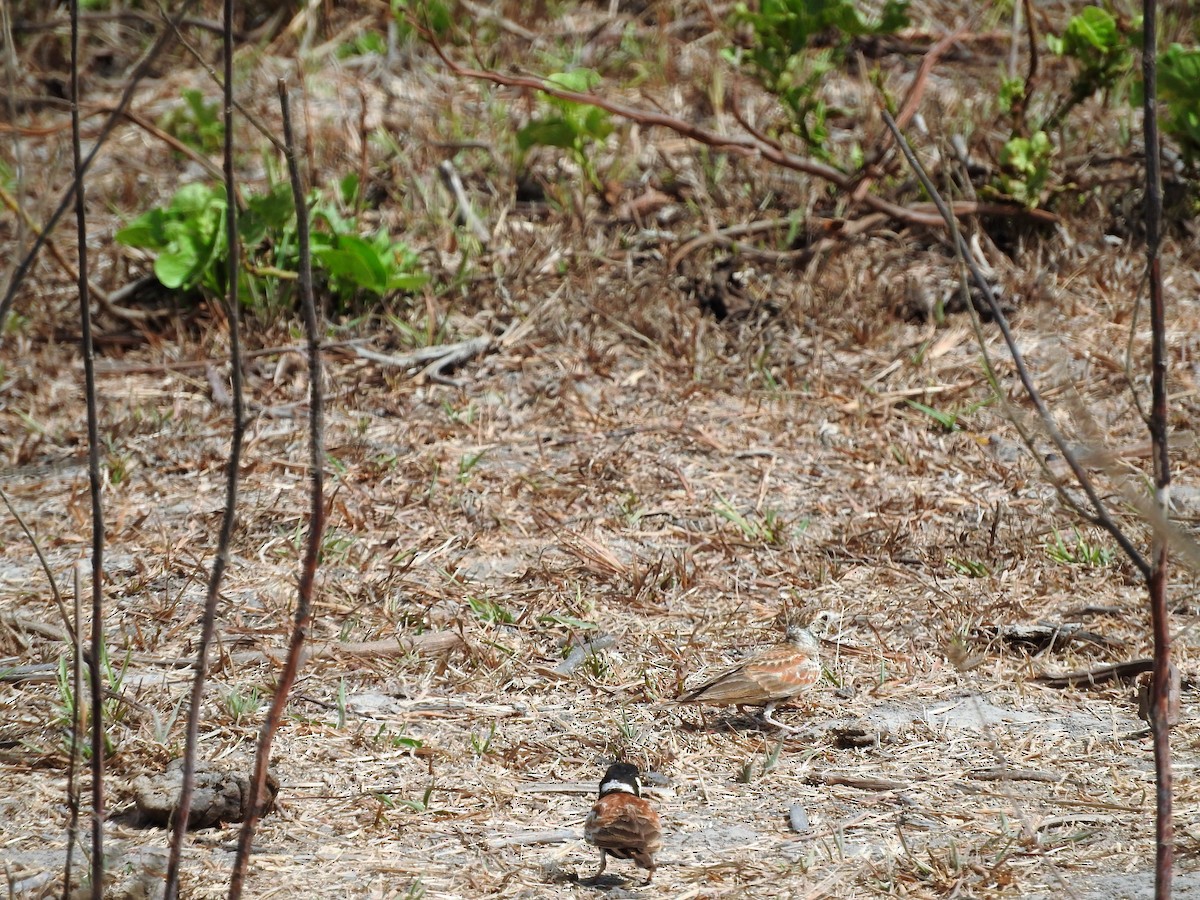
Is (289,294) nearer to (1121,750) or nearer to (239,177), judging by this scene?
(239,177)

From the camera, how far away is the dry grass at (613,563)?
2.40 m

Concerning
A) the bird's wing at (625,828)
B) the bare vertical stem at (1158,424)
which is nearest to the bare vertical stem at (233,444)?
the bird's wing at (625,828)

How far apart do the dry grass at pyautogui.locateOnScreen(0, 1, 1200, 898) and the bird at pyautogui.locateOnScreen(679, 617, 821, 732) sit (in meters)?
0.06

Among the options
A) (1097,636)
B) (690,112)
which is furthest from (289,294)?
(1097,636)

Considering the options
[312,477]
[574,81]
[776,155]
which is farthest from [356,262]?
[312,477]

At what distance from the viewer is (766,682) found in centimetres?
272

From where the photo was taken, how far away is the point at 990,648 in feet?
10.1

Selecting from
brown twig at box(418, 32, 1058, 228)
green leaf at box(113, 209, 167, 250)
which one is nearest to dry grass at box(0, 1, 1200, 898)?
brown twig at box(418, 32, 1058, 228)

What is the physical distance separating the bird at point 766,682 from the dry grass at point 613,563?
62mm

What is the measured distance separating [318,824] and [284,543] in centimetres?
130

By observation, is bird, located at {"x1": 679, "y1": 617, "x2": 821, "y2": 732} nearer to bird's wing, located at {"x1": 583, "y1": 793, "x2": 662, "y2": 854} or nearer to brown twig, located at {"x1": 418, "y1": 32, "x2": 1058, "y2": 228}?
bird's wing, located at {"x1": 583, "y1": 793, "x2": 662, "y2": 854}

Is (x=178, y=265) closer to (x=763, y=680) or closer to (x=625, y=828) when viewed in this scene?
(x=763, y=680)

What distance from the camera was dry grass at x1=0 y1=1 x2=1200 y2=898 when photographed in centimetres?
240

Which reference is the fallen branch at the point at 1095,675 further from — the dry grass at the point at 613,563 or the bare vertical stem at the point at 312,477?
the bare vertical stem at the point at 312,477
